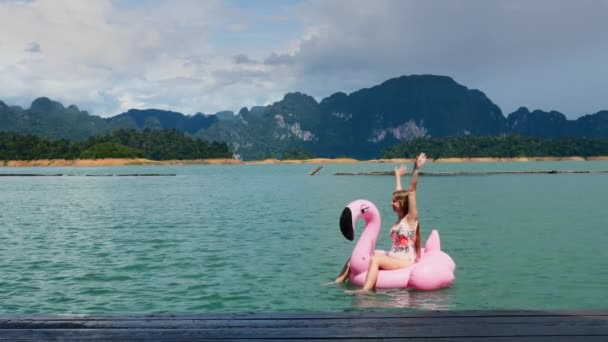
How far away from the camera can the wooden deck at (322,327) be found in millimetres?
5215

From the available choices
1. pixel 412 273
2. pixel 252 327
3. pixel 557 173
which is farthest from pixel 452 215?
pixel 557 173

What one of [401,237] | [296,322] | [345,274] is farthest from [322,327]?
[345,274]

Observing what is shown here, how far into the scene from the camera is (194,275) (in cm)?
1504

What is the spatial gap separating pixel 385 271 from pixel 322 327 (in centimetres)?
660

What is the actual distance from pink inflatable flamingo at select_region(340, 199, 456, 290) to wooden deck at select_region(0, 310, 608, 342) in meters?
5.69

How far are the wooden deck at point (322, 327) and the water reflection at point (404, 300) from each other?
525 centimetres

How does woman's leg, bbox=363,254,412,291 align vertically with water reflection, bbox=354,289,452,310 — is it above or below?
above

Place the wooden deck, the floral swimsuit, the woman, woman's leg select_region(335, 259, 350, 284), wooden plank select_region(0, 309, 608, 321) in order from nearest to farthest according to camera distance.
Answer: the wooden deck
wooden plank select_region(0, 309, 608, 321)
the woman
the floral swimsuit
woman's leg select_region(335, 259, 350, 284)

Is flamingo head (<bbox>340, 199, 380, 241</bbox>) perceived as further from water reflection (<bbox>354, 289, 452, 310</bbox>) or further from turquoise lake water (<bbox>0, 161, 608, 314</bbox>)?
turquoise lake water (<bbox>0, 161, 608, 314</bbox>)

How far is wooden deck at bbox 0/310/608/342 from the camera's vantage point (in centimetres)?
521

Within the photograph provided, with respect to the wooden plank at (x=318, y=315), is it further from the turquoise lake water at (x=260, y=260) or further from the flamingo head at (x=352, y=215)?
the flamingo head at (x=352, y=215)

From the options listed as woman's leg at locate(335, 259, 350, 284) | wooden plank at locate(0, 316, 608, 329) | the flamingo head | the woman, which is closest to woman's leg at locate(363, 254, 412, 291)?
the woman

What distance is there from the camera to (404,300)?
11500mm

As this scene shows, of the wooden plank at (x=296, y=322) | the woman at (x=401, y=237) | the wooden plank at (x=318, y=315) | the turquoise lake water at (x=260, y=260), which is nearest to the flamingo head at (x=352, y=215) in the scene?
the woman at (x=401, y=237)
